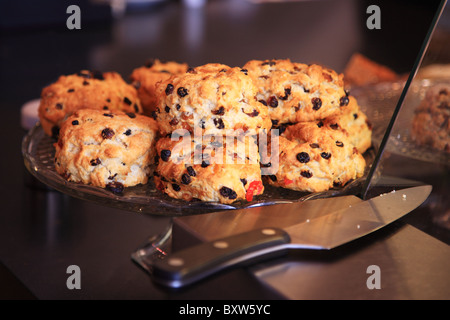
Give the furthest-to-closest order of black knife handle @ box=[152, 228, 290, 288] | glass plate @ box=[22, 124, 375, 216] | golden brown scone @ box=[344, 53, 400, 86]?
golden brown scone @ box=[344, 53, 400, 86] → glass plate @ box=[22, 124, 375, 216] → black knife handle @ box=[152, 228, 290, 288]

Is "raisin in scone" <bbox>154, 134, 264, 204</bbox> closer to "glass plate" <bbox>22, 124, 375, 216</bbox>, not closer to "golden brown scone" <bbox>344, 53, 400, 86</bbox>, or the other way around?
"glass plate" <bbox>22, 124, 375, 216</bbox>

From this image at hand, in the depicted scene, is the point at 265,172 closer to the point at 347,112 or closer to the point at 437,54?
the point at 347,112

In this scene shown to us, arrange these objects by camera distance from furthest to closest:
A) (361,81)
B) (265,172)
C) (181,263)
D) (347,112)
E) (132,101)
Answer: (361,81)
(132,101)
(347,112)
(265,172)
(181,263)

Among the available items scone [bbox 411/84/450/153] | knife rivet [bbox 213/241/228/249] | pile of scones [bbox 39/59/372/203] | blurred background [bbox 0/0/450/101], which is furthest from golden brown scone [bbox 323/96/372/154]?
blurred background [bbox 0/0/450/101]

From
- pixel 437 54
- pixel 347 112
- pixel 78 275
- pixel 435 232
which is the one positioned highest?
pixel 437 54

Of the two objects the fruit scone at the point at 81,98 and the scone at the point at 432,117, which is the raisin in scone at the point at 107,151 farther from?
the scone at the point at 432,117

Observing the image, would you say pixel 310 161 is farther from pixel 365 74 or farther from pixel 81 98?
pixel 365 74

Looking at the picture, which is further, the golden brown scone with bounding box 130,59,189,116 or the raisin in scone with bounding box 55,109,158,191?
the golden brown scone with bounding box 130,59,189,116
